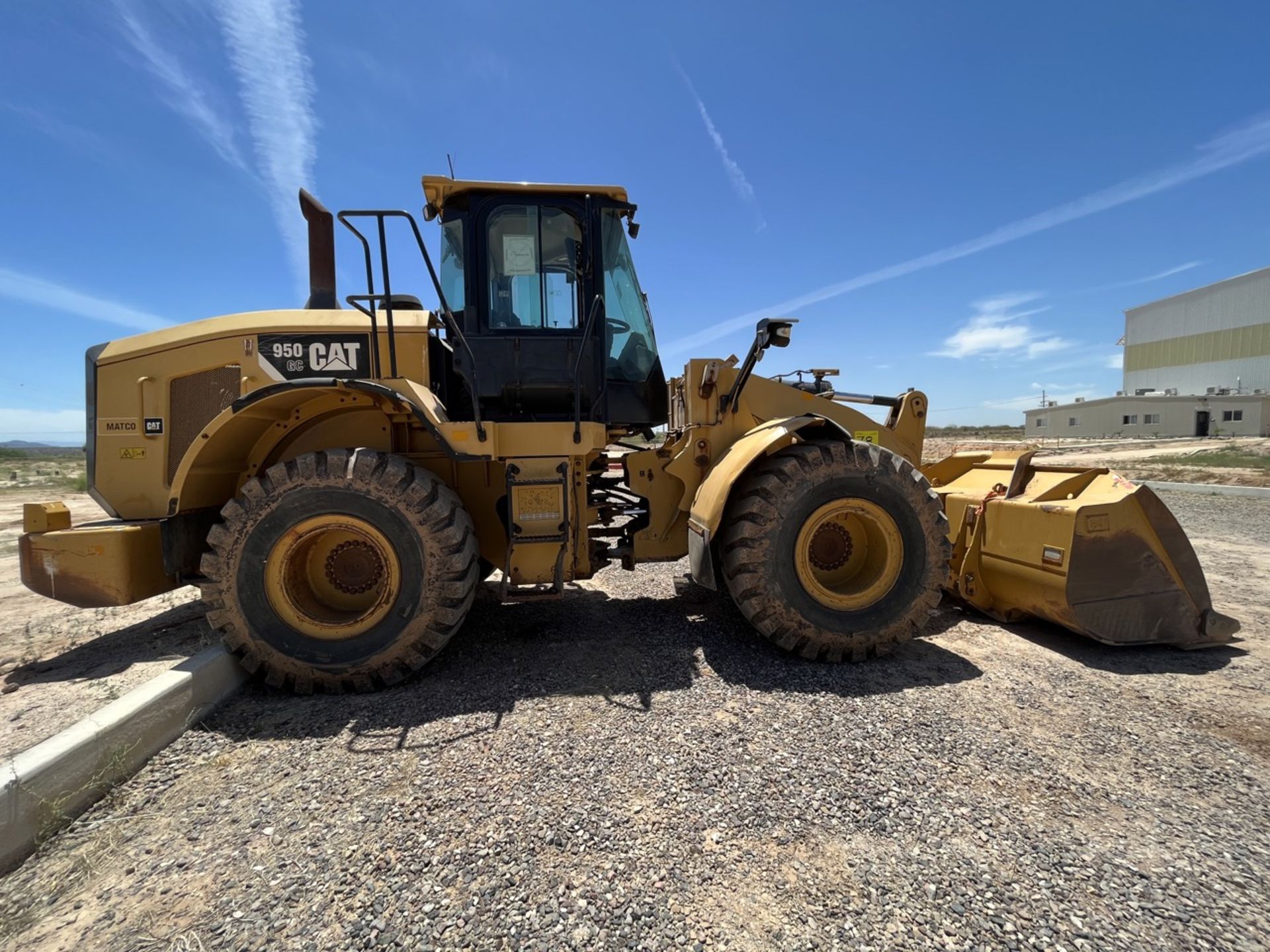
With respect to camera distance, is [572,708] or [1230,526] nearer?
[572,708]

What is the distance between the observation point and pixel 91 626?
4.39m

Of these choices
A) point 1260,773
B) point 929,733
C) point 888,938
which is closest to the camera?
point 888,938

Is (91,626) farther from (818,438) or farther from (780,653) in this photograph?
(818,438)

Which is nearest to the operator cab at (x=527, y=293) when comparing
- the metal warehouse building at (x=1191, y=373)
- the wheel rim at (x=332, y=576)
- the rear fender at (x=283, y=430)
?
the rear fender at (x=283, y=430)

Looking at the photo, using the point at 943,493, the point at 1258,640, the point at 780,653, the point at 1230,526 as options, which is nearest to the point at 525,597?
the point at 780,653

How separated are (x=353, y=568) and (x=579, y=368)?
1941mm

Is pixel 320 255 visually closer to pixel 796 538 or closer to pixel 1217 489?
pixel 796 538

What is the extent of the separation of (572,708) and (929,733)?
1.74 m

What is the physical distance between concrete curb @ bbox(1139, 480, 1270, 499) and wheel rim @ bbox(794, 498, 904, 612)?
1007cm

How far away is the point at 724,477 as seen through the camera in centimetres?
365

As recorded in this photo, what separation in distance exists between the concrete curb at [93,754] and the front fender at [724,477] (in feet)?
8.93

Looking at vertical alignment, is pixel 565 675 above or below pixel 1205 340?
below

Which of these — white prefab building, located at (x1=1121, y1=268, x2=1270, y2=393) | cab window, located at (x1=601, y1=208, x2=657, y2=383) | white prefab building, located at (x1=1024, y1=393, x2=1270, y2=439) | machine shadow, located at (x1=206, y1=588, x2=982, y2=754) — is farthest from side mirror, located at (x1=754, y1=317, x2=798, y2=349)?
white prefab building, located at (x1=1121, y1=268, x2=1270, y2=393)

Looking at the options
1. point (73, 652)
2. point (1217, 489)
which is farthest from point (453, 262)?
point (1217, 489)
